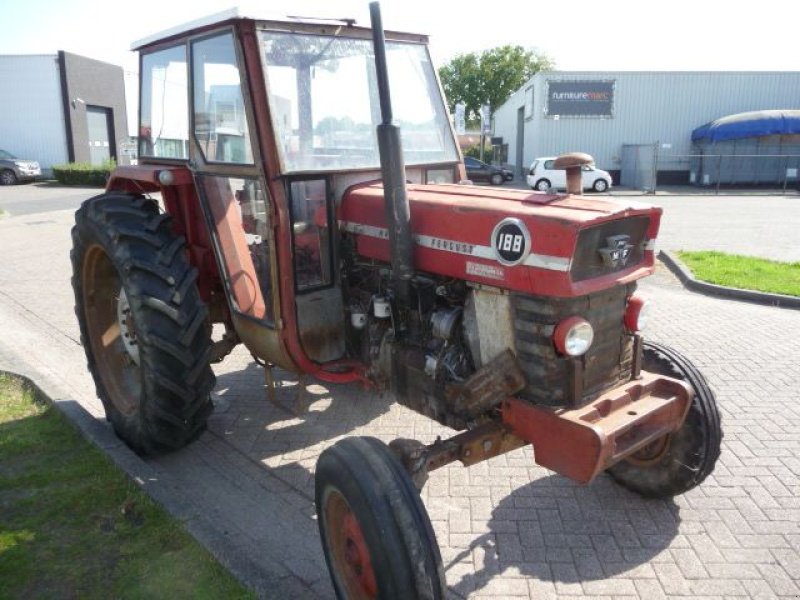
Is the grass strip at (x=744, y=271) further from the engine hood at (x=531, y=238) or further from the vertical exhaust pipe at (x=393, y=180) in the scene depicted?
the vertical exhaust pipe at (x=393, y=180)

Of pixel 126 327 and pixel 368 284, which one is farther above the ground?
pixel 368 284

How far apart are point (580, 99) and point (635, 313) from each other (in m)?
25.1

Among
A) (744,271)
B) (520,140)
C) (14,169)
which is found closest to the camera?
(744,271)

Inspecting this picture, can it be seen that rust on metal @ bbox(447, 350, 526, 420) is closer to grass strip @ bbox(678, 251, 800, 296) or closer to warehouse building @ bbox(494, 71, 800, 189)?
grass strip @ bbox(678, 251, 800, 296)

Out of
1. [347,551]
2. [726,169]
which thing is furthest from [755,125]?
[347,551]

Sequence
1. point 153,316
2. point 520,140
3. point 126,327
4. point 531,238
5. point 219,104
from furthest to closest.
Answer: point 520,140, point 126,327, point 219,104, point 153,316, point 531,238

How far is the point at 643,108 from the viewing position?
2627cm

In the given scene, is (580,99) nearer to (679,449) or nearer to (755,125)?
(755,125)

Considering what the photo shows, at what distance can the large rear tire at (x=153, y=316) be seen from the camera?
333cm

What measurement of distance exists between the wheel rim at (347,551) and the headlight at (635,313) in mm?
1425

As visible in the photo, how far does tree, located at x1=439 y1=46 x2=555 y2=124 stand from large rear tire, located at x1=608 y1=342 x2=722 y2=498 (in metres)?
52.0

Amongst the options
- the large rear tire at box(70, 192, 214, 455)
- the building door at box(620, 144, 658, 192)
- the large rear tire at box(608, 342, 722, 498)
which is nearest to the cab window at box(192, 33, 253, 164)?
the large rear tire at box(70, 192, 214, 455)

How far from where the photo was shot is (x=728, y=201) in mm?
19953

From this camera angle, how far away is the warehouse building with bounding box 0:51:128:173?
26500 millimetres
